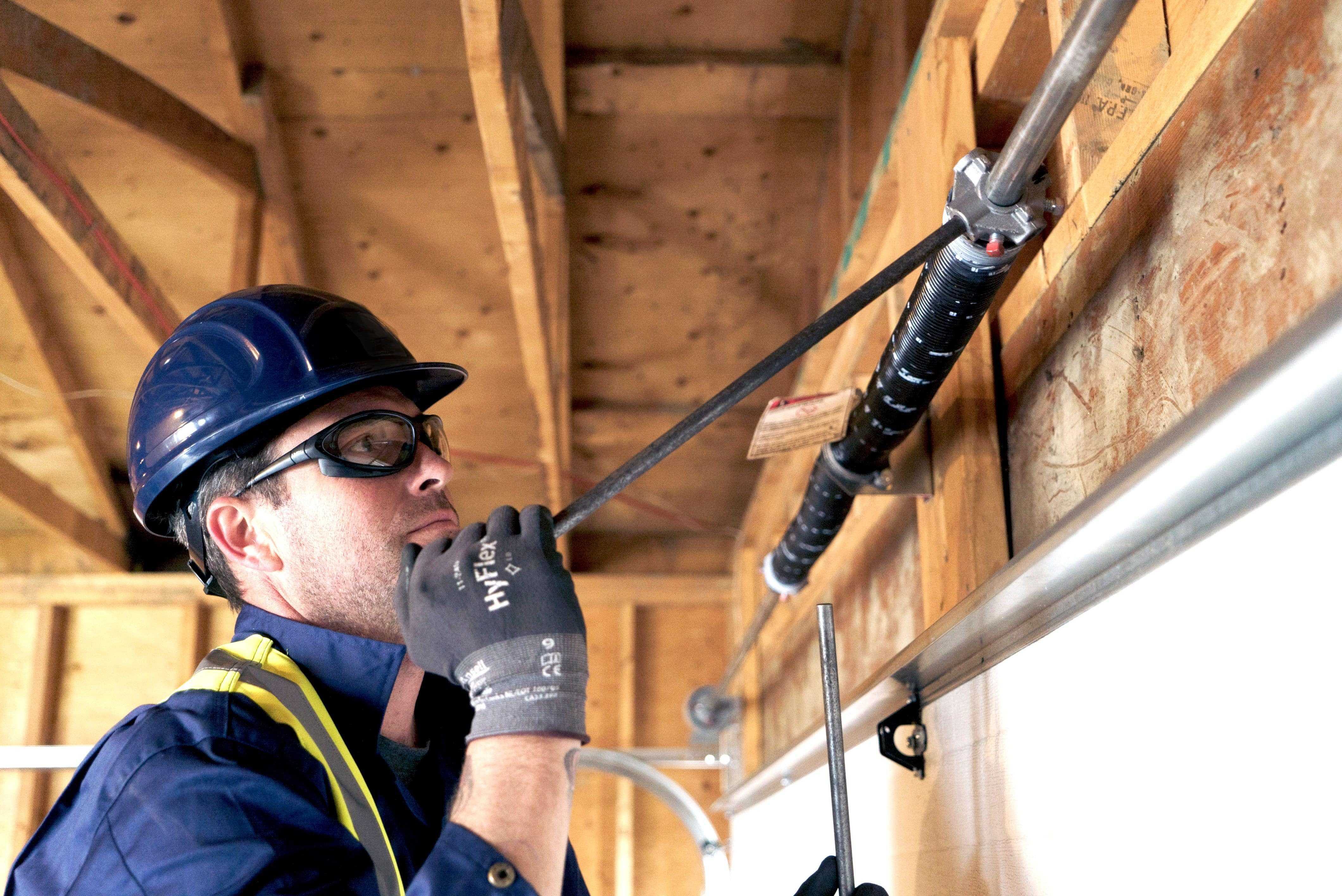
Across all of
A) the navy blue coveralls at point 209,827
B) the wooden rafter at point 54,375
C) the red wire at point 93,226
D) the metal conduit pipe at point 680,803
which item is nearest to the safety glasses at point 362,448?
the navy blue coveralls at point 209,827

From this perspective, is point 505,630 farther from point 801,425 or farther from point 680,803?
→ point 680,803

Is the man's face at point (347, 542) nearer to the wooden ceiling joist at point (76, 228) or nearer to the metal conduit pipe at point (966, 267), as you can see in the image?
the metal conduit pipe at point (966, 267)

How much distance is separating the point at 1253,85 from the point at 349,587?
3.20ft

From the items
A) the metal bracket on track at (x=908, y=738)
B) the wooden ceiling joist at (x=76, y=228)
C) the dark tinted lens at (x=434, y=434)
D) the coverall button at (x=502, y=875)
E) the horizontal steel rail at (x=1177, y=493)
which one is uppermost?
the wooden ceiling joist at (x=76, y=228)

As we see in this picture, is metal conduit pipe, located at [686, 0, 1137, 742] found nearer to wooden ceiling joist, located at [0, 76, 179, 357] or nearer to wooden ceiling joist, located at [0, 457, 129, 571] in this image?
wooden ceiling joist, located at [0, 76, 179, 357]

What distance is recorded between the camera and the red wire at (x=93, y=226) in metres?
2.30

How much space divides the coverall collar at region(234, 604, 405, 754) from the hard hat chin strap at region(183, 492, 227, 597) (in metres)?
0.19

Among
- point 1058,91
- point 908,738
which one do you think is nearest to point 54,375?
point 908,738

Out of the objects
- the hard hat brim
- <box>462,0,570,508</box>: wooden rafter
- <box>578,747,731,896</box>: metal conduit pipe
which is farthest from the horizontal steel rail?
<box>578,747,731,896</box>: metal conduit pipe

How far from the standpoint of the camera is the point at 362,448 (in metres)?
1.29

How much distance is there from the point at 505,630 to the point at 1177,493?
0.52 metres

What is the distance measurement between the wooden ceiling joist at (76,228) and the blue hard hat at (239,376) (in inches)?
48.7

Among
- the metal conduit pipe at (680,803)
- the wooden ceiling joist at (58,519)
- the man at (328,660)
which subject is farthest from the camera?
the wooden ceiling joist at (58,519)

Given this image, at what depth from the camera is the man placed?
2.83 ft
